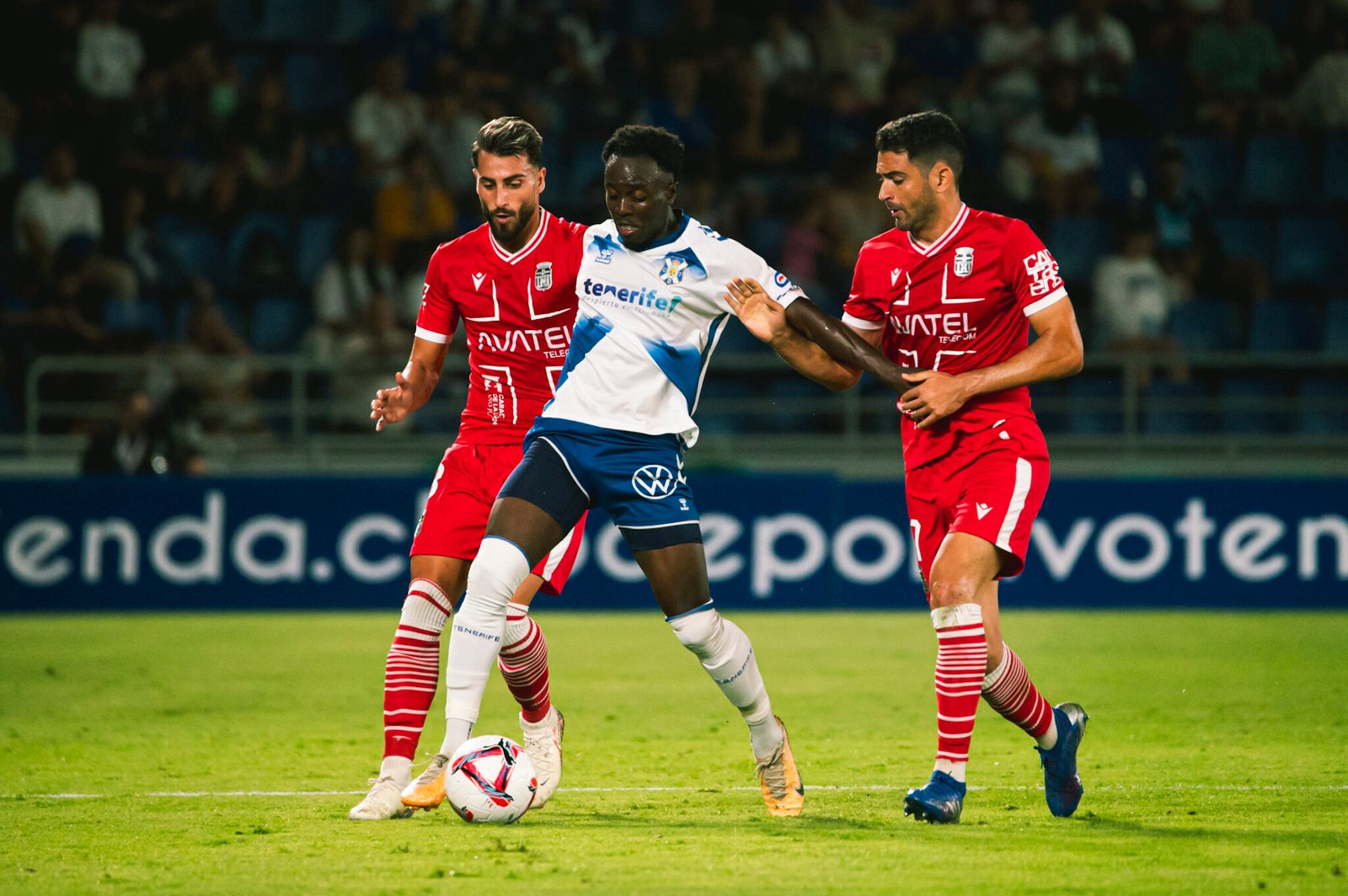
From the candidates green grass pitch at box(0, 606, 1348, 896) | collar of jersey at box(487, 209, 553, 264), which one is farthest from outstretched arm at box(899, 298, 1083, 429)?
collar of jersey at box(487, 209, 553, 264)

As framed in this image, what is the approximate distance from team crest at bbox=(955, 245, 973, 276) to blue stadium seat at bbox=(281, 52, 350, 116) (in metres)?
12.3

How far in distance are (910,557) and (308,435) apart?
515 centimetres

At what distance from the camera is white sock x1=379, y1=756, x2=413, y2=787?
611 centimetres

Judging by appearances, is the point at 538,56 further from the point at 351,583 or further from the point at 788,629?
the point at 788,629

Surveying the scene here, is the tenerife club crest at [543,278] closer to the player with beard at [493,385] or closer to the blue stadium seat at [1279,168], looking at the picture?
the player with beard at [493,385]

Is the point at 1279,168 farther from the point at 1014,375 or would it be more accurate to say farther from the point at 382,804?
A: the point at 382,804

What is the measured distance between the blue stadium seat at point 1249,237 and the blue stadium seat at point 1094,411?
2.25 metres

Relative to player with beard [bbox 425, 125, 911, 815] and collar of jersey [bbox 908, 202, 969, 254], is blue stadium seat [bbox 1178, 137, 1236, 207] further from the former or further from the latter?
player with beard [bbox 425, 125, 911, 815]

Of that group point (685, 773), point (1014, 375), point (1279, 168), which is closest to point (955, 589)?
point (1014, 375)

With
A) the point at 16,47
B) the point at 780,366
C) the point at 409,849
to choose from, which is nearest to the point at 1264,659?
the point at 780,366

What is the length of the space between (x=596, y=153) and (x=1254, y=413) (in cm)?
631

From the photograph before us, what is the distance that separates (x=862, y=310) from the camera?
639 centimetres

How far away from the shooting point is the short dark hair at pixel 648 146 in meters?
6.02

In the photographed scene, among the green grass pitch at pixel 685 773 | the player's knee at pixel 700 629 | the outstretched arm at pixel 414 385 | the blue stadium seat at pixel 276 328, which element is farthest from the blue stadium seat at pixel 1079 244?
the player's knee at pixel 700 629
